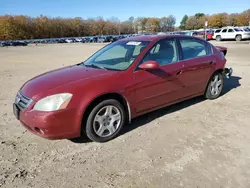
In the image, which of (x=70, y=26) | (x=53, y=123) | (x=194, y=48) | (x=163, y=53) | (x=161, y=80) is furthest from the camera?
(x=70, y=26)

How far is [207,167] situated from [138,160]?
0.88m

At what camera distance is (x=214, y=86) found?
227 inches

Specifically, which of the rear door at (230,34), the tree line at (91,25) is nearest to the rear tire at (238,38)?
the rear door at (230,34)

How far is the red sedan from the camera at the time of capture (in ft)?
11.3

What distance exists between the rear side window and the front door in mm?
248

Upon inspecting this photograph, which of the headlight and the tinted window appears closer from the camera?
the headlight

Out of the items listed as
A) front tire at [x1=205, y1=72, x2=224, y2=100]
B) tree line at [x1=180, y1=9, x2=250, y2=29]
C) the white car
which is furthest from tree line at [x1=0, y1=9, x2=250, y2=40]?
front tire at [x1=205, y1=72, x2=224, y2=100]

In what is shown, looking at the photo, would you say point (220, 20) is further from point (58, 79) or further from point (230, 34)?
point (58, 79)

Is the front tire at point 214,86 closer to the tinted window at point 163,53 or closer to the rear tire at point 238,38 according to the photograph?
the tinted window at point 163,53

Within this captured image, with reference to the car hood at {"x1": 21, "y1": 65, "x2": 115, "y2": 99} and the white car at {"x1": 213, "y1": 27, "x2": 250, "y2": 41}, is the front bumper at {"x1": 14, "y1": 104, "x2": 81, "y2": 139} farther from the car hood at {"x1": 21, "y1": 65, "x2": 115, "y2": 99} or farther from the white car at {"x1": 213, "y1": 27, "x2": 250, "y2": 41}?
the white car at {"x1": 213, "y1": 27, "x2": 250, "y2": 41}

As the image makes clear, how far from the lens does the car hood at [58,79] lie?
3.64 metres

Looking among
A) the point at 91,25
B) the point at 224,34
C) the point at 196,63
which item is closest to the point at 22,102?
the point at 196,63

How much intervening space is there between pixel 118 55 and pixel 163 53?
2.80 feet

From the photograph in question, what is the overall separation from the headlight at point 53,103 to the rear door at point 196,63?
246 centimetres
